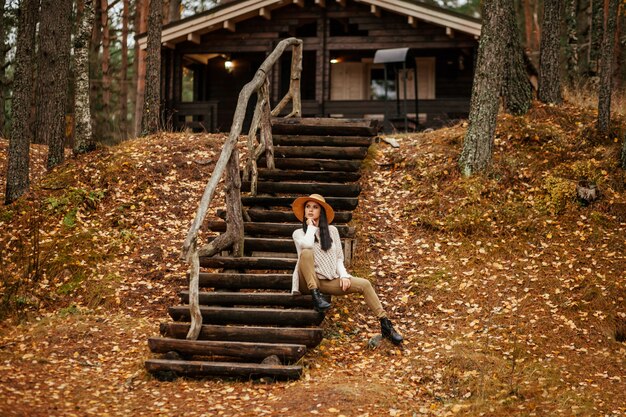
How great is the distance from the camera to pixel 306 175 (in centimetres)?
1103

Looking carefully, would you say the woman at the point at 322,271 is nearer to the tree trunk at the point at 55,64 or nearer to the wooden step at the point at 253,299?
the wooden step at the point at 253,299

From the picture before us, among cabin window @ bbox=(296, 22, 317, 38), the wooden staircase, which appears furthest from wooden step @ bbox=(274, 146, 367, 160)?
cabin window @ bbox=(296, 22, 317, 38)

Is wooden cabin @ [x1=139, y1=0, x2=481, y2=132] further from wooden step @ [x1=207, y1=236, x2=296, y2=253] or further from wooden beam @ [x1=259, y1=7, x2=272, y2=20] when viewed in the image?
wooden step @ [x1=207, y1=236, x2=296, y2=253]

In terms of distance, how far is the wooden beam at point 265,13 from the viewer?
20484mm

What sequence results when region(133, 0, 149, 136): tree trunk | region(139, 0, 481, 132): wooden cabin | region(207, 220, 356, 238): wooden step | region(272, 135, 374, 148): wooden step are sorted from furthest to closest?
region(133, 0, 149, 136): tree trunk → region(139, 0, 481, 132): wooden cabin → region(272, 135, 374, 148): wooden step → region(207, 220, 356, 238): wooden step

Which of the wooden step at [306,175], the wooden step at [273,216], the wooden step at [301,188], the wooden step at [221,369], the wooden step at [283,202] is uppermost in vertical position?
the wooden step at [306,175]

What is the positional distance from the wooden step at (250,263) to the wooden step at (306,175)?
8.14 feet

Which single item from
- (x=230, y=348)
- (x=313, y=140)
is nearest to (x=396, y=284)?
(x=230, y=348)

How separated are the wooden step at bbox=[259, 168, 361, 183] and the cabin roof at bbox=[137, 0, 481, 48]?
31.8 feet

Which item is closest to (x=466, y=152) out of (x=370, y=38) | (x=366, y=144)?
(x=366, y=144)

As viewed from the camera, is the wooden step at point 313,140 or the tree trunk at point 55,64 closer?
the wooden step at point 313,140

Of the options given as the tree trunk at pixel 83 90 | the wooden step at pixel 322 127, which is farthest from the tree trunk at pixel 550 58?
the tree trunk at pixel 83 90

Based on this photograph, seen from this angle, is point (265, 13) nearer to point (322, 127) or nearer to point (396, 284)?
point (322, 127)

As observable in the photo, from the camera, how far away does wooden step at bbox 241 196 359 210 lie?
10.3 meters
